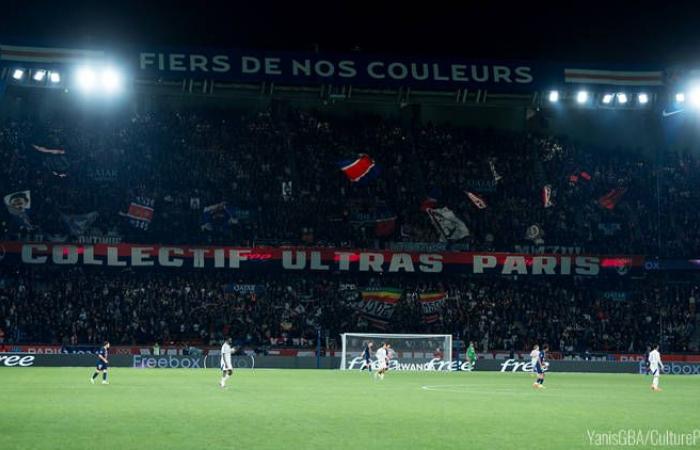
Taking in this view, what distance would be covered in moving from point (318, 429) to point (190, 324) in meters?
37.1

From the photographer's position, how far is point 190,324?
188 feet

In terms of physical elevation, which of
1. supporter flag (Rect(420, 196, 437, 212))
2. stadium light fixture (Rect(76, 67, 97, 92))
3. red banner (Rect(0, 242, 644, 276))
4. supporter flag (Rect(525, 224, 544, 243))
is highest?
stadium light fixture (Rect(76, 67, 97, 92))

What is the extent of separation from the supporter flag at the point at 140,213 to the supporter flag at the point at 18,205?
5613mm

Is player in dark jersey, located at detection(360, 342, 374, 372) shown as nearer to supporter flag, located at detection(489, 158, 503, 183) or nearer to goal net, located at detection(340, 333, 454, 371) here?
goal net, located at detection(340, 333, 454, 371)

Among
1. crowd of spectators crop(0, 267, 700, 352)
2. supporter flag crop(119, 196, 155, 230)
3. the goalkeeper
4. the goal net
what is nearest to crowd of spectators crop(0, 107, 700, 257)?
supporter flag crop(119, 196, 155, 230)

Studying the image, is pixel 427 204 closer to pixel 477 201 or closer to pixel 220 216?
pixel 477 201

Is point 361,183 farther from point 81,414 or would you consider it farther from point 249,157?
point 81,414

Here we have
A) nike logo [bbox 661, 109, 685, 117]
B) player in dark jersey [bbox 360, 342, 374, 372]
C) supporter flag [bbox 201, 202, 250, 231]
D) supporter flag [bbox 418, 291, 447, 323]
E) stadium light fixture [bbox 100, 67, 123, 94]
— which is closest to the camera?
player in dark jersey [bbox 360, 342, 374, 372]

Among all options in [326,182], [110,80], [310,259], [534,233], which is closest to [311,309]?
[310,259]

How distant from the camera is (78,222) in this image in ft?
194

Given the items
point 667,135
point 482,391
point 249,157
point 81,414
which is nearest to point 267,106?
point 249,157

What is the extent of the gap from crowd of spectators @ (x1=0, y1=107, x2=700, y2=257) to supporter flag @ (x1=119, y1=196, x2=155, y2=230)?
1.02ft

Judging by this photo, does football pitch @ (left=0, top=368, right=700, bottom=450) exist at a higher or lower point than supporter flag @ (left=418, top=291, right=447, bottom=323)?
lower

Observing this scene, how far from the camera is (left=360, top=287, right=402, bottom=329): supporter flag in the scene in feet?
204
